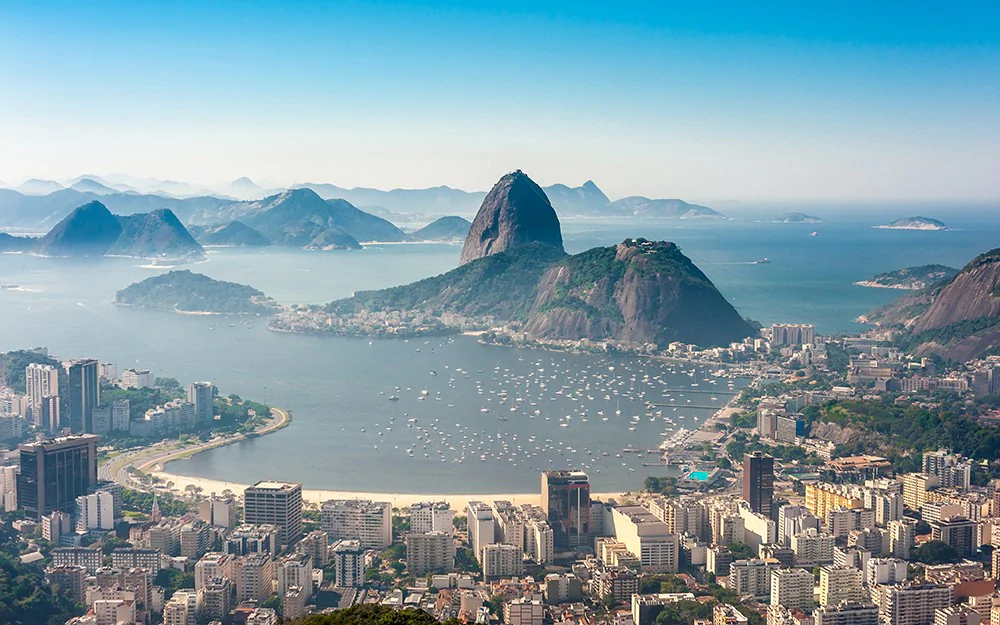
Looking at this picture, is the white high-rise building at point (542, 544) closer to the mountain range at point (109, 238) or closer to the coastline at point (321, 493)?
the coastline at point (321, 493)

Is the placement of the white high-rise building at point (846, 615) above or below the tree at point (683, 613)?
above

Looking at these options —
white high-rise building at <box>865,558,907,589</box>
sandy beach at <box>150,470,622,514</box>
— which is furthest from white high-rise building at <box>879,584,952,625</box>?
sandy beach at <box>150,470,622,514</box>

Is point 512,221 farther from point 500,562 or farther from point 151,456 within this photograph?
point 500,562

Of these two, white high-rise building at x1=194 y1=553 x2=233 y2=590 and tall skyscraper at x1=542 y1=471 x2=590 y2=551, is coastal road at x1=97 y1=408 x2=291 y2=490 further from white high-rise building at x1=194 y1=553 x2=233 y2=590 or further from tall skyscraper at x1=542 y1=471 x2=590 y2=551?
tall skyscraper at x1=542 y1=471 x2=590 y2=551

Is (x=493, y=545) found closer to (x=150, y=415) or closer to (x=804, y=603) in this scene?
(x=804, y=603)

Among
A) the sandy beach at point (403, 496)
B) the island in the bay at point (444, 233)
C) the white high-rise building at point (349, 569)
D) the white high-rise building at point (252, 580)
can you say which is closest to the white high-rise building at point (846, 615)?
the sandy beach at point (403, 496)

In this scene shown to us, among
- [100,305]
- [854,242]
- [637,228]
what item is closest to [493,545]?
[100,305]

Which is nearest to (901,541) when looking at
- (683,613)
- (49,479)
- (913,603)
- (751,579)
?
(913,603)
